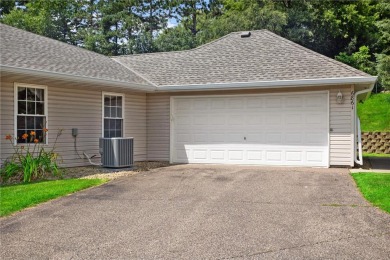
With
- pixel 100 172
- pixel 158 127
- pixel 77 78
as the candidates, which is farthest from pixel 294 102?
pixel 77 78

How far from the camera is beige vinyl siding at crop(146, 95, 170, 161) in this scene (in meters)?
13.2

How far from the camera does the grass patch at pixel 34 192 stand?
21.2ft

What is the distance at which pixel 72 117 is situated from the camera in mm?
11242

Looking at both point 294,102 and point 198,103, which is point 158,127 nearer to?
point 198,103

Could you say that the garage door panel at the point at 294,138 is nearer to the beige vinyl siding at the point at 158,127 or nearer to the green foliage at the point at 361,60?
the beige vinyl siding at the point at 158,127

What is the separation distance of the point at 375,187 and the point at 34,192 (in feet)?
21.1

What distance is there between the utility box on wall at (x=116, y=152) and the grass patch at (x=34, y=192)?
1822mm

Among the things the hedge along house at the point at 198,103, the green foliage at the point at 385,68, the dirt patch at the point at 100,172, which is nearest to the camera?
the dirt patch at the point at 100,172

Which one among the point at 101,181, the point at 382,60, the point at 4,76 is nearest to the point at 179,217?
the point at 101,181

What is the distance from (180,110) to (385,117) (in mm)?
14093

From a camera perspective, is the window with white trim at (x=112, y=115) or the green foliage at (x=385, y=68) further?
the green foliage at (x=385, y=68)

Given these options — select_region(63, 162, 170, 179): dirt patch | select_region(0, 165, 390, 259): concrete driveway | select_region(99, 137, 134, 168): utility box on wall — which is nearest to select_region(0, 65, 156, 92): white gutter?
select_region(99, 137, 134, 168): utility box on wall

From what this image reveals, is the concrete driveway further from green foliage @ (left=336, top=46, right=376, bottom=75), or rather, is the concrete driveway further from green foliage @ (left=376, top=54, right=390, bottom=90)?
green foliage @ (left=336, top=46, right=376, bottom=75)

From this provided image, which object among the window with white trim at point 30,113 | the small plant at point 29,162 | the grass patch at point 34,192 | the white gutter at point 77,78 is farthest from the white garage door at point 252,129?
the grass patch at point 34,192
